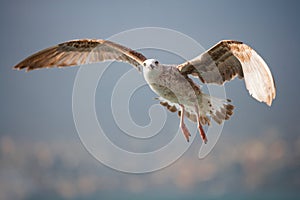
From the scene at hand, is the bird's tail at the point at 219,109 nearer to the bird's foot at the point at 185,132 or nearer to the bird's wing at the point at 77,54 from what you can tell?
the bird's foot at the point at 185,132

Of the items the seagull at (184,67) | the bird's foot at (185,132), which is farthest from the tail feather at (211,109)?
the bird's foot at (185,132)

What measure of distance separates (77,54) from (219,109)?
7.61 feet

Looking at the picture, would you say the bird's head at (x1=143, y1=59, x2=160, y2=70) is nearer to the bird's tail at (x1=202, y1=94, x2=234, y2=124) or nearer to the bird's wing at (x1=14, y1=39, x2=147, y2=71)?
the bird's wing at (x1=14, y1=39, x2=147, y2=71)

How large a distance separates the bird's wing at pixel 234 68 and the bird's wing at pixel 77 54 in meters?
0.99

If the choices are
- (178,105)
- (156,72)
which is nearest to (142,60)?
(156,72)

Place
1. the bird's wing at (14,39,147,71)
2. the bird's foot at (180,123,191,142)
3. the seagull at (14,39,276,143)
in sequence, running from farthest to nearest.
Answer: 1. the bird's wing at (14,39,147,71)
2. the seagull at (14,39,276,143)
3. the bird's foot at (180,123,191,142)

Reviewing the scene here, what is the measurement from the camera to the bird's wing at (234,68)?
183 inches

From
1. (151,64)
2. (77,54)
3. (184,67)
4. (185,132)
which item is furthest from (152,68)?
(77,54)

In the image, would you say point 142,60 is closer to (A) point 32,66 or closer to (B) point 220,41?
(B) point 220,41

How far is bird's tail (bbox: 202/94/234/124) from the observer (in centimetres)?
654

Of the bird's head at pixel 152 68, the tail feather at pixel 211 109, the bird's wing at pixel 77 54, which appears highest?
the bird's wing at pixel 77 54

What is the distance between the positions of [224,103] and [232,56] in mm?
803

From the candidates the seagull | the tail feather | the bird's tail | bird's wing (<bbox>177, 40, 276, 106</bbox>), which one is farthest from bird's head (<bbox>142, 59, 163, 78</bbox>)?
the bird's tail

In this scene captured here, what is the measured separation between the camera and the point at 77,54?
278 inches
